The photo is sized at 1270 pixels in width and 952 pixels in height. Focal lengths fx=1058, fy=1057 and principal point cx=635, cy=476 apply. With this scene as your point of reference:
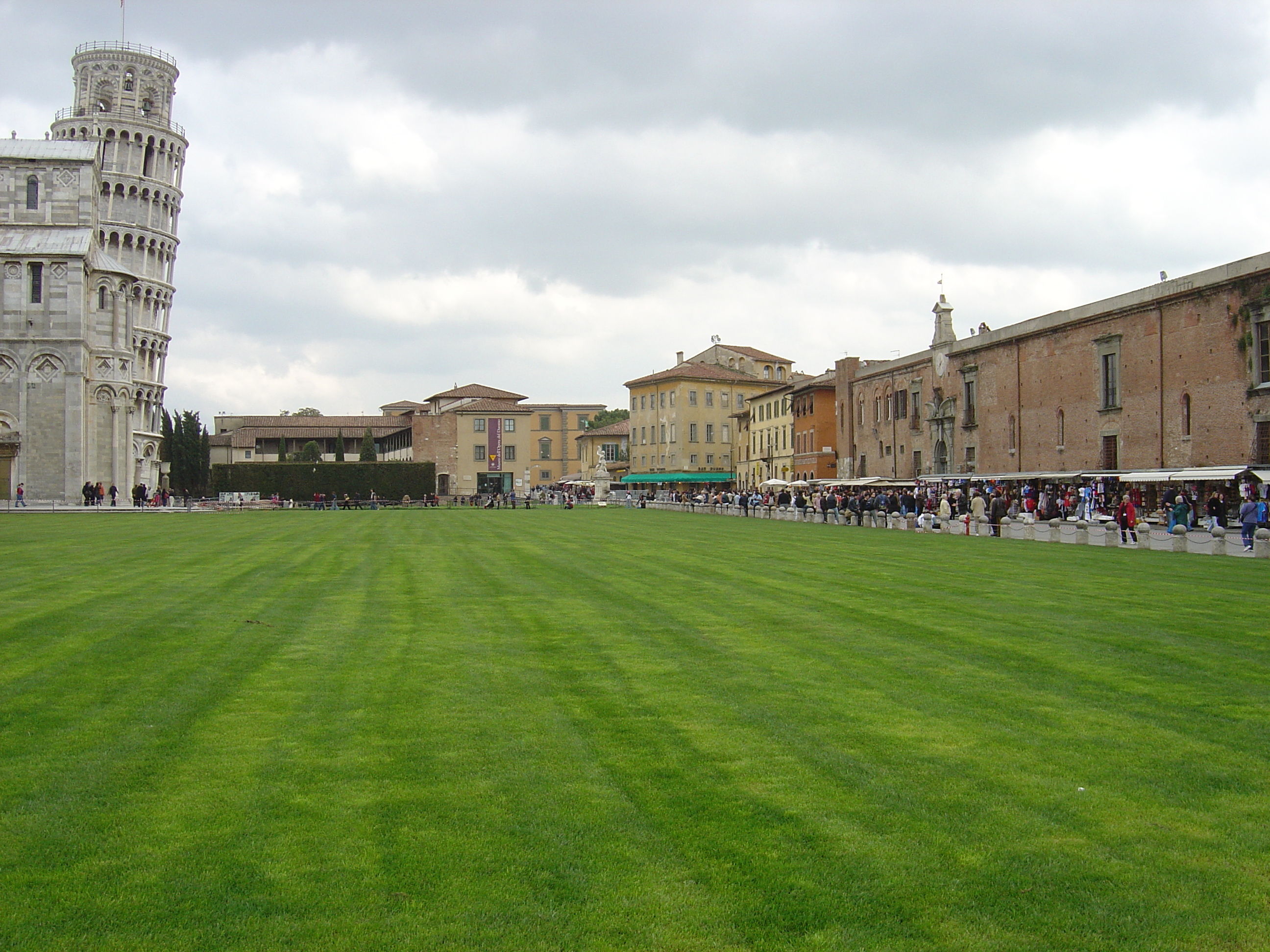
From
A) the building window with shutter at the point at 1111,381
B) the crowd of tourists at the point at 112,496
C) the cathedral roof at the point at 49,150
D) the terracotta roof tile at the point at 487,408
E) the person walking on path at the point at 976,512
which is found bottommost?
the person walking on path at the point at 976,512

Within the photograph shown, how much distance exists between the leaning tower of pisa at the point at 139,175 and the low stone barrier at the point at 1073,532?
63188mm

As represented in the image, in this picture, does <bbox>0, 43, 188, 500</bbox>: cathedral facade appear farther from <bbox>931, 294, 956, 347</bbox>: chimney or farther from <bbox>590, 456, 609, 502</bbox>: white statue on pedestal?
<bbox>931, 294, 956, 347</bbox>: chimney

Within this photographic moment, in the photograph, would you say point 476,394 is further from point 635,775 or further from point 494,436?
point 635,775

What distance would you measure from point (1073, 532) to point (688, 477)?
65709 millimetres

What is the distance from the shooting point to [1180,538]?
24422 millimetres

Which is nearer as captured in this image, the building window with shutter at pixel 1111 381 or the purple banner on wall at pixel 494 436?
the building window with shutter at pixel 1111 381

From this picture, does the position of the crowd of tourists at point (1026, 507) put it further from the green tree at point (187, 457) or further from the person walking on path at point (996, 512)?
the green tree at point (187, 457)

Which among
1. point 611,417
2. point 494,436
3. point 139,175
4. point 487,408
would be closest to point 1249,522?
point 494,436

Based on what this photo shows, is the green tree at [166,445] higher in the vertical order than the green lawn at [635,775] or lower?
higher

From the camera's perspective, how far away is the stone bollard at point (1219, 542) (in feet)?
76.0

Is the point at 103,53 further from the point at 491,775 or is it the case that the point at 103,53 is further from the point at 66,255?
the point at 491,775

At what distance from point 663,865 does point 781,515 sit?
45.0 meters

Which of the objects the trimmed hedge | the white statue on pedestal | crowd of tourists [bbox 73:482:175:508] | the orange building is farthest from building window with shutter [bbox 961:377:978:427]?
the trimmed hedge

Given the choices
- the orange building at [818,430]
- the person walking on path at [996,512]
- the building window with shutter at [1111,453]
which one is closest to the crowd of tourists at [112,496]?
the orange building at [818,430]
